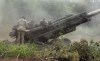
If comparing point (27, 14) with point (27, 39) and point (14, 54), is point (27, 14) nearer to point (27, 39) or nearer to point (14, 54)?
point (27, 39)

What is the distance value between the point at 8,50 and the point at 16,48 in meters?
0.26

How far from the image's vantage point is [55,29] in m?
15.9

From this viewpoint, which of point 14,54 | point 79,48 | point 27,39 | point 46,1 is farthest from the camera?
point 46,1

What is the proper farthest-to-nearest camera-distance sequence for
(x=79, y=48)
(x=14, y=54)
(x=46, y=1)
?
(x=46, y=1)
(x=79, y=48)
(x=14, y=54)

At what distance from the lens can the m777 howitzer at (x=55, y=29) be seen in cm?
1551

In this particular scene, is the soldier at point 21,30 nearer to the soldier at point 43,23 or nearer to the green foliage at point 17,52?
the soldier at point 43,23

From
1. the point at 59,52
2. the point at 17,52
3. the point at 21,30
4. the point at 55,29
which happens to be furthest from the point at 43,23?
the point at 17,52

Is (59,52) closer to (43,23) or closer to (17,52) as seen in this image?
(17,52)

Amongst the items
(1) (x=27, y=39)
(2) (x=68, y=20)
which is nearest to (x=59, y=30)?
(2) (x=68, y=20)

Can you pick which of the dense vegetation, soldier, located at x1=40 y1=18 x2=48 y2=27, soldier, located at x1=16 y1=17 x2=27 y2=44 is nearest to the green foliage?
the dense vegetation

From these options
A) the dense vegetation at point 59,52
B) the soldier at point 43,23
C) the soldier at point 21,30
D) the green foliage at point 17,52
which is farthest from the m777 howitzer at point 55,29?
the green foliage at point 17,52

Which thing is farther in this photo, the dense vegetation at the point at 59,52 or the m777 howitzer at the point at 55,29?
the m777 howitzer at the point at 55,29

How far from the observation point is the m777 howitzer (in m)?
15.5

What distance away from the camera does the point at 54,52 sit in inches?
408
